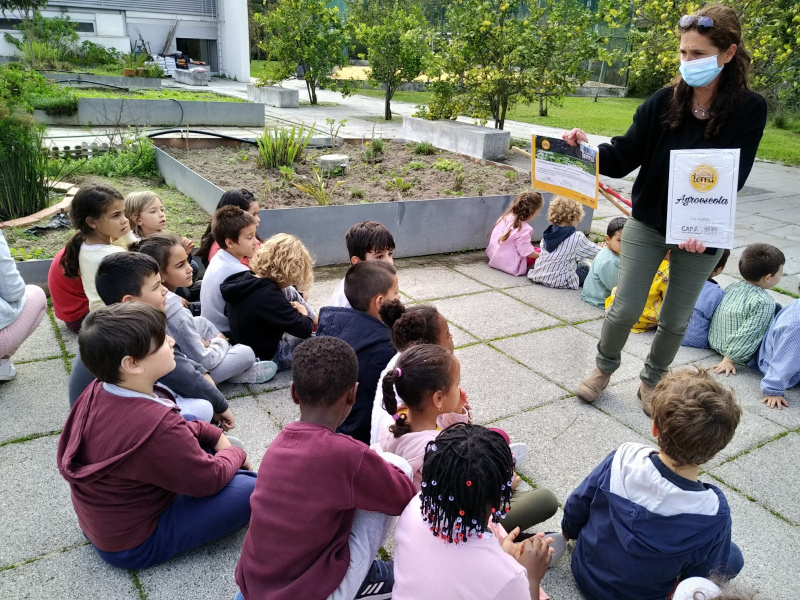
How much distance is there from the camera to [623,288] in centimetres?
335

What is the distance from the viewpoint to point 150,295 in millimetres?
2863

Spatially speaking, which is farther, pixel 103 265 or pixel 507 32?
pixel 507 32

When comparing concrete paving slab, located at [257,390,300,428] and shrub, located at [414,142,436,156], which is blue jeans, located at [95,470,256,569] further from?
shrub, located at [414,142,436,156]

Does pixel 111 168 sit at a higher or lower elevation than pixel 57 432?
higher

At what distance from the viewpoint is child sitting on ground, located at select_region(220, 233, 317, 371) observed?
349cm

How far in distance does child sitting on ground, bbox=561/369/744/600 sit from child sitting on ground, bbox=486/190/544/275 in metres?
3.51

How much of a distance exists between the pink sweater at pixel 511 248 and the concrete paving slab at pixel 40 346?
3.64 meters

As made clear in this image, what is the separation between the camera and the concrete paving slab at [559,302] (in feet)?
16.1

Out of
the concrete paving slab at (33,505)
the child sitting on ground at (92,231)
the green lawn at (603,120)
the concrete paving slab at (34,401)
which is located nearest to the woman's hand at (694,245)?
the concrete paving slab at (33,505)

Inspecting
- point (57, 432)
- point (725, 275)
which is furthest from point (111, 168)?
point (725, 275)

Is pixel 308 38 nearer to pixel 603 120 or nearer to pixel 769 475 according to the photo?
pixel 603 120

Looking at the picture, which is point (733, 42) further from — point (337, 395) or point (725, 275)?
point (725, 275)

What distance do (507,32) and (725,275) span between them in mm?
5437

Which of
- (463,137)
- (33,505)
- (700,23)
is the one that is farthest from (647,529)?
(463,137)
